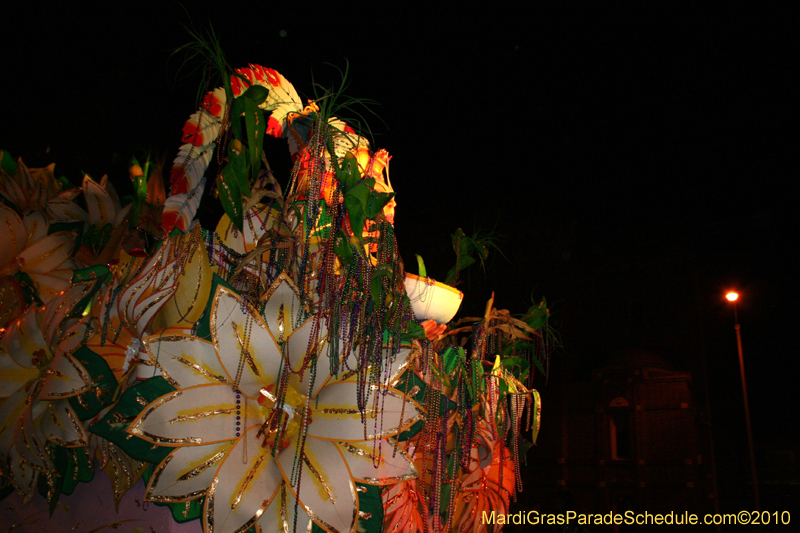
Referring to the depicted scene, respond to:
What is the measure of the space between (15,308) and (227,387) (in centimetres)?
85

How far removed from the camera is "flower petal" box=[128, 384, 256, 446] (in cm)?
121

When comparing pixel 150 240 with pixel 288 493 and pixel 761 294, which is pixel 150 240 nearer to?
pixel 288 493

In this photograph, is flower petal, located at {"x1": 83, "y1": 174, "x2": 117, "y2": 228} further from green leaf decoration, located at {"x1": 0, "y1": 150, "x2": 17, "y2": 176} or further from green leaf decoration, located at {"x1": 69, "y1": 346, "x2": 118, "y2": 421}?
green leaf decoration, located at {"x1": 69, "y1": 346, "x2": 118, "y2": 421}

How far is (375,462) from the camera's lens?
57.0 inches

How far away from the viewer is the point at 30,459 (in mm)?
1456

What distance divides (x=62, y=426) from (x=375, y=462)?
2.76 ft

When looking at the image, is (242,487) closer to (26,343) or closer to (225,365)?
(225,365)

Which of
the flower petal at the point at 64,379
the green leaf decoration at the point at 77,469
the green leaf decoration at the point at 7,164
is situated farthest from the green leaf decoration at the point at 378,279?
the green leaf decoration at the point at 7,164

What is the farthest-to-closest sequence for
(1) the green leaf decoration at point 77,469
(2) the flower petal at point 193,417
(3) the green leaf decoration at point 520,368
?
1. (3) the green leaf decoration at point 520,368
2. (1) the green leaf decoration at point 77,469
3. (2) the flower petal at point 193,417

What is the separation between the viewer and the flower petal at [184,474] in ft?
4.01

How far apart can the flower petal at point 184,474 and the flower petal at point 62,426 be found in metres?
0.32

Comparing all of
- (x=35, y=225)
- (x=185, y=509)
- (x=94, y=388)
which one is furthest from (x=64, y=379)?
(x=35, y=225)

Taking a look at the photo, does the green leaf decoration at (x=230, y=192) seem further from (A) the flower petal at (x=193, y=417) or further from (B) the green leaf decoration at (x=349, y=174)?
(A) the flower petal at (x=193, y=417)

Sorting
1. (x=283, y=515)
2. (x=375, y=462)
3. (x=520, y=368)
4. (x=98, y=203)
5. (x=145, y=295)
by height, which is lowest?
(x=283, y=515)
